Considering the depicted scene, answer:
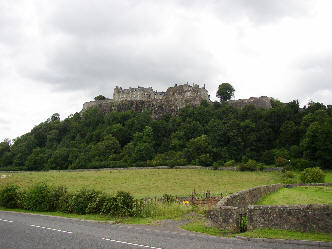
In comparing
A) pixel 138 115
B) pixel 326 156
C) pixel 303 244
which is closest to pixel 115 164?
pixel 138 115

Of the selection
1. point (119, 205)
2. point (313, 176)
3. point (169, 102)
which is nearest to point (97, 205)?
point (119, 205)

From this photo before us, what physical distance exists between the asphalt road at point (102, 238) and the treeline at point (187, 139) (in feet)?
166

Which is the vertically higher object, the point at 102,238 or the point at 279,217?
the point at 279,217

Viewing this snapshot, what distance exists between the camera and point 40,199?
22453 millimetres

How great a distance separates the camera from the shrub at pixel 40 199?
73.4ft

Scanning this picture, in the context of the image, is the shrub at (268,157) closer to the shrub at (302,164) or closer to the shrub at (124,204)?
the shrub at (302,164)

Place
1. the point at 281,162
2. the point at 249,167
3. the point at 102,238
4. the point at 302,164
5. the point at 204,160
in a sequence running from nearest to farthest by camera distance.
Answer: the point at 102,238 < the point at 302,164 < the point at 249,167 < the point at 281,162 < the point at 204,160

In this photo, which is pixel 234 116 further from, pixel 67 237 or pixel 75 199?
pixel 67 237

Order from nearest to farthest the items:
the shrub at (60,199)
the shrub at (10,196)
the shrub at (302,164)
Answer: the shrub at (60,199), the shrub at (10,196), the shrub at (302,164)

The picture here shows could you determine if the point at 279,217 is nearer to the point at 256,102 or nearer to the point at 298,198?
the point at 298,198

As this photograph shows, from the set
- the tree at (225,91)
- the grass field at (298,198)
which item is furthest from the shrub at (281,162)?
the tree at (225,91)

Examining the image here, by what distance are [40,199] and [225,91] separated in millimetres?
98534

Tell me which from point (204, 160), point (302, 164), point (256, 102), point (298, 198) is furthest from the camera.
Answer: point (256, 102)

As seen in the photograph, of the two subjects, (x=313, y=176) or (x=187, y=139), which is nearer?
(x=313, y=176)
